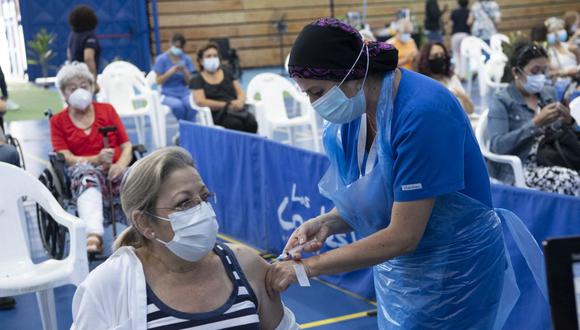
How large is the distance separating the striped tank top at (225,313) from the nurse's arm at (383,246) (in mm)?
208

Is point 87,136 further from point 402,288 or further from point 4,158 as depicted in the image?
point 402,288

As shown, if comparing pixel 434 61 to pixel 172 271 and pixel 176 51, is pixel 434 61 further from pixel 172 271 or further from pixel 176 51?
pixel 176 51

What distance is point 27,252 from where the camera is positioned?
3.80 metres

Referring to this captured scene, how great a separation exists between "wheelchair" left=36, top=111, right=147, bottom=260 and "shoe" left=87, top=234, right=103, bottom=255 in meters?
0.05

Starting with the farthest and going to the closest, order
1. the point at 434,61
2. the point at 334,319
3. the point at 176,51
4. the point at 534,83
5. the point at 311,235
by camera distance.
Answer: the point at 176,51 < the point at 434,61 < the point at 534,83 < the point at 334,319 < the point at 311,235

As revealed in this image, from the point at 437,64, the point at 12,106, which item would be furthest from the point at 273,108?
the point at 12,106

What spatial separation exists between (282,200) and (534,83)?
1569 mm

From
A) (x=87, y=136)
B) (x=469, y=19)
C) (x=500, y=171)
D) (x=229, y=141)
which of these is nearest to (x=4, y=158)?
(x=87, y=136)

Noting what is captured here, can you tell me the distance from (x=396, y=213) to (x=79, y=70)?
12.7 feet

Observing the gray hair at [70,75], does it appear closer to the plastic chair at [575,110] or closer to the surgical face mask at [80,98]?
the surgical face mask at [80,98]

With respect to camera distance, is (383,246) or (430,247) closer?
(383,246)

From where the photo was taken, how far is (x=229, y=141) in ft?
17.5

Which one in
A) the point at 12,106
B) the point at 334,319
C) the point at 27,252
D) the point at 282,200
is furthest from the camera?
the point at 12,106

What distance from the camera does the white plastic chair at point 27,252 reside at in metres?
3.47
